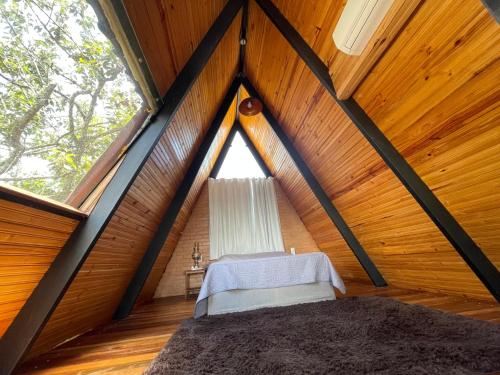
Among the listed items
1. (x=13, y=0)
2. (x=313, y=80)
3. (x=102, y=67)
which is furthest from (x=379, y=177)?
(x=13, y=0)

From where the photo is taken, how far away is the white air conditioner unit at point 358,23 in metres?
1.16

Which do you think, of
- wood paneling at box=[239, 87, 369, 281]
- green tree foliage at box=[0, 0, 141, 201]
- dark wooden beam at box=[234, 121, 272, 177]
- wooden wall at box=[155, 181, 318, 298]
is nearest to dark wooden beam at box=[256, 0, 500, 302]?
green tree foliage at box=[0, 0, 141, 201]

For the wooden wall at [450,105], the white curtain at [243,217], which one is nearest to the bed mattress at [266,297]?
the wooden wall at [450,105]

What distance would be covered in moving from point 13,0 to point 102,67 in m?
0.42

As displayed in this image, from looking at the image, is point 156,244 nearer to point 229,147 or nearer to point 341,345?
point 341,345

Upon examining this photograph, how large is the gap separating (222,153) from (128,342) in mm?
3630

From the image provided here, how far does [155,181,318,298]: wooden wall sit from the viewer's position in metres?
3.97

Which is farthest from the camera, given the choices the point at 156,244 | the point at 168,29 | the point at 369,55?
the point at 156,244

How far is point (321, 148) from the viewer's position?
2660 mm

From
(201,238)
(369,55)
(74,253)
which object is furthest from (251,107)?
(201,238)

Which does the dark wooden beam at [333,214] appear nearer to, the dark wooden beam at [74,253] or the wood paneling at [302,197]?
the wood paneling at [302,197]

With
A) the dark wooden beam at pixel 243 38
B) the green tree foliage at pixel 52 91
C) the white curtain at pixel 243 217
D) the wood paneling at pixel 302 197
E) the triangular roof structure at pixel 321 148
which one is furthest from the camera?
the white curtain at pixel 243 217

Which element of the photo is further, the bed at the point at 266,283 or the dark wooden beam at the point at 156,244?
the dark wooden beam at the point at 156,244

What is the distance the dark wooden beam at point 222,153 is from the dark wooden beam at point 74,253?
294 cm
